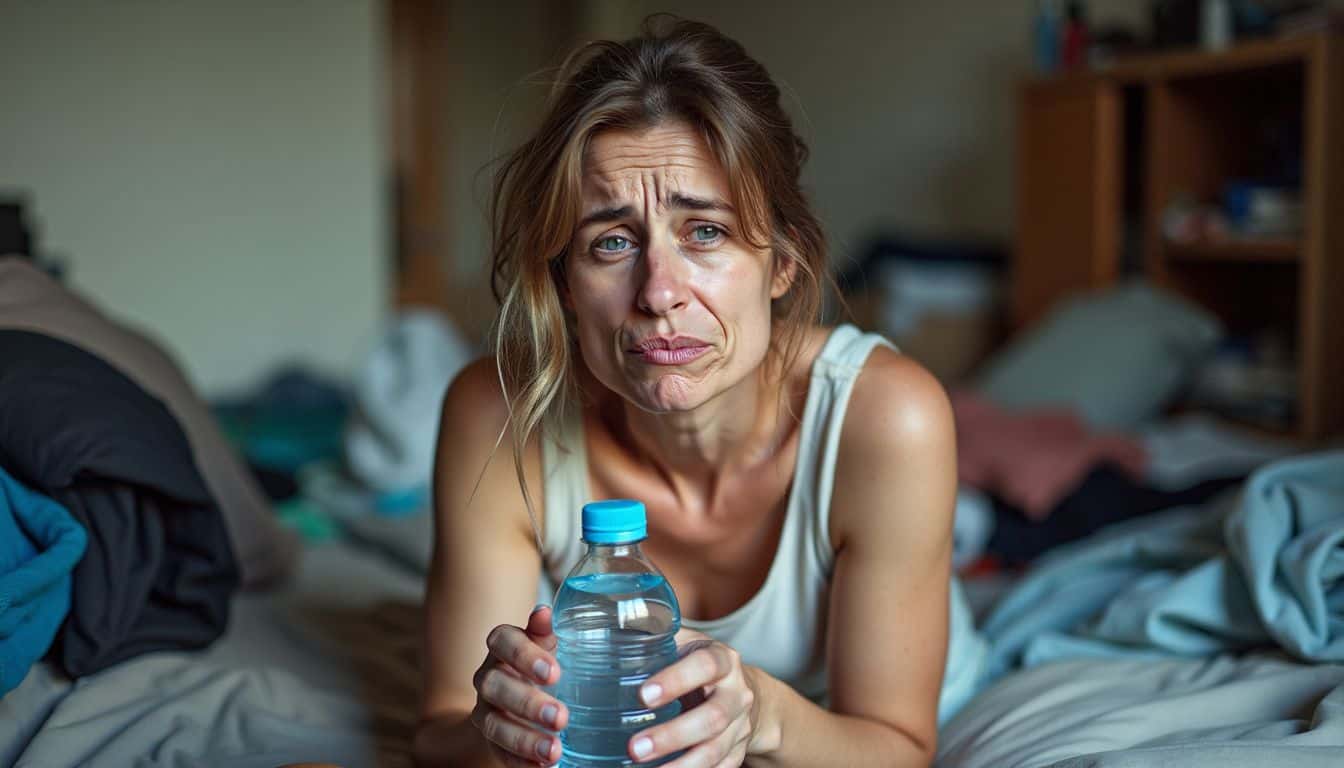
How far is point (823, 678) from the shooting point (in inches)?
53.2

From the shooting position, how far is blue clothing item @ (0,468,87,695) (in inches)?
48.1

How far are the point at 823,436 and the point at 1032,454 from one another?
49.5 inches

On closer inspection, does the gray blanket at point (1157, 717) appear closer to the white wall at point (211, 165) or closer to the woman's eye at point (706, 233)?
the woman's eye at point (706, 233)

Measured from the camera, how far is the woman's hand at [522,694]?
91 centimetres

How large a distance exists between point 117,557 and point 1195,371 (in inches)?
107

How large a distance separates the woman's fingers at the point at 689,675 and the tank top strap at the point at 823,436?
36 cm

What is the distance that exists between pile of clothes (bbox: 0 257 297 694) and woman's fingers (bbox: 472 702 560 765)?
568 millimetres

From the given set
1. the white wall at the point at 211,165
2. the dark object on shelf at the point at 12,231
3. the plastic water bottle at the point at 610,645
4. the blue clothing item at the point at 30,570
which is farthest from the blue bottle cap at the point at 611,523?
the white wall at the point at 211,165

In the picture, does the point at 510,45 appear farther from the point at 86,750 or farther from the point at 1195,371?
the point at 86,750

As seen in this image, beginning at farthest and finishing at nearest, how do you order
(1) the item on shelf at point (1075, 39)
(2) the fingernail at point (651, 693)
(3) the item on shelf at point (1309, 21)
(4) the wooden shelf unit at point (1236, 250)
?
(1) the item on shelf at point (1075, 39) < (4) the wooden shelf unit at point (1236, 250) < (3) the item on shelf at point (1309, 21) < (2) the fingernail at point (651, 693)

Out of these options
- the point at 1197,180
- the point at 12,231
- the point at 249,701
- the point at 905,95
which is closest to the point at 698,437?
the point at 249,701

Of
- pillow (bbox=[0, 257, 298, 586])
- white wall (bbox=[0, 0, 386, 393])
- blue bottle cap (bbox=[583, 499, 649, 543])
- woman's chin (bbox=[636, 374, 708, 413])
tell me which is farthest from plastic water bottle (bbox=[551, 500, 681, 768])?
white wall (bbox=[0, 0, 386, 393])

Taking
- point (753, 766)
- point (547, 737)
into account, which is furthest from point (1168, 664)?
point (547, 737)

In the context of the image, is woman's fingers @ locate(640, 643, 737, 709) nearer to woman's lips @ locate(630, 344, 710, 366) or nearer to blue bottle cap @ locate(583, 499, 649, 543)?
blue bottle cap @ locate(583, 499, 649, 543)
